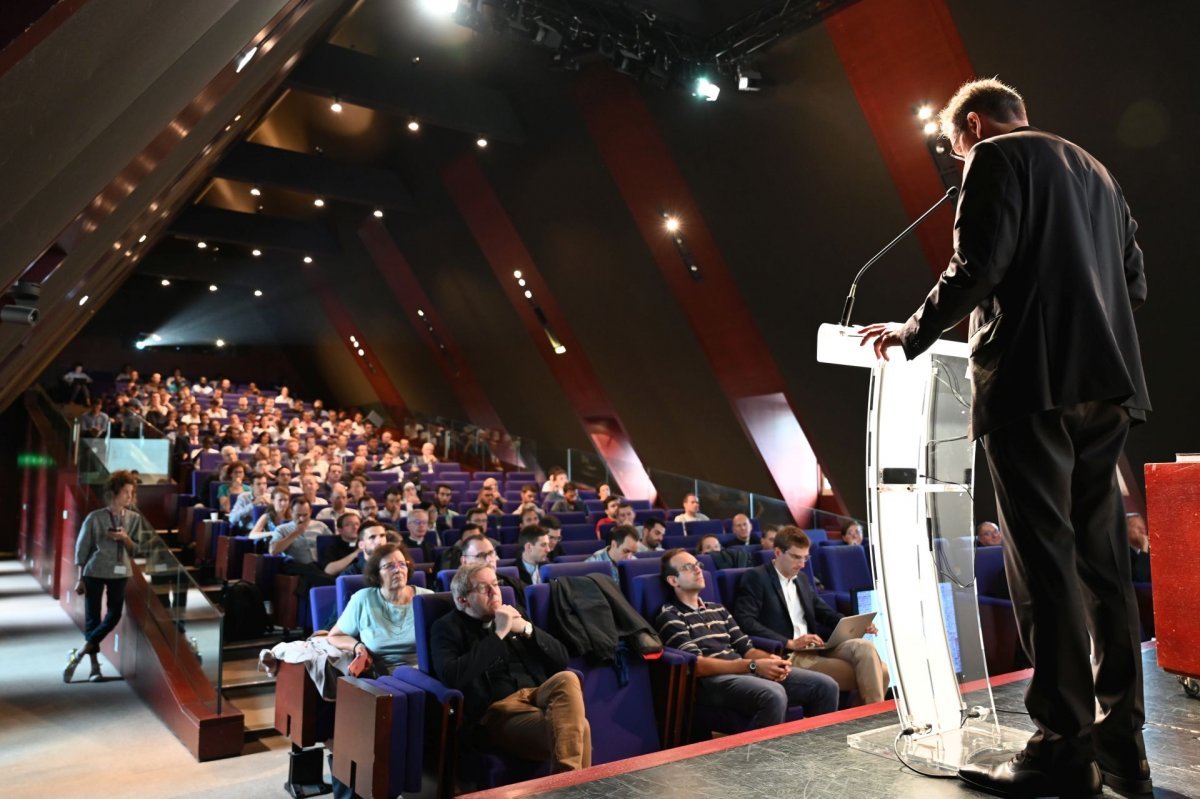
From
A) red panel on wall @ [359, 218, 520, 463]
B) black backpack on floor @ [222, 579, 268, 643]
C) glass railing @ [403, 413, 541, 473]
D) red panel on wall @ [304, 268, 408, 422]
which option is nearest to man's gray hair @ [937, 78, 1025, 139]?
black backpack on floor @ [222, 579, 268, 643]

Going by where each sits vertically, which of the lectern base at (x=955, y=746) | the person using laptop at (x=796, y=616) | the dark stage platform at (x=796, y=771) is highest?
the lectern base at (x=955, y=746)

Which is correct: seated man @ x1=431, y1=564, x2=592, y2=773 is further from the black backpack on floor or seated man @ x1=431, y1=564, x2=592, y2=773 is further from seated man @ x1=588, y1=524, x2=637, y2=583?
the black backpack on floor

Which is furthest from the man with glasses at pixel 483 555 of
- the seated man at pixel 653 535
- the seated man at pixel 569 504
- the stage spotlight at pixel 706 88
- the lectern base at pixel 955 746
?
the stage spotlight at pixel 706 88

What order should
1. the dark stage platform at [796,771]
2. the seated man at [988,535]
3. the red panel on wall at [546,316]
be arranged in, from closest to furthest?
the dark stage platform at [796,771] < the seated man at [988,535] < the red panel on wall at [546,316]

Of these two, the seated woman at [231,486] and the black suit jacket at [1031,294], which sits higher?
the black suit jacket at [1031,294]

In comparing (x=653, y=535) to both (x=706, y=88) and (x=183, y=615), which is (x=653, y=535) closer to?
(x=183, y=615)

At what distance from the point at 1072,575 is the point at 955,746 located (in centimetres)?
46

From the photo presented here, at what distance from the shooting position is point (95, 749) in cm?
455

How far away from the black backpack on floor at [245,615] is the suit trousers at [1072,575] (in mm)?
5645

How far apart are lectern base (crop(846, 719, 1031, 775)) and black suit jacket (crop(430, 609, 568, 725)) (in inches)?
75.5

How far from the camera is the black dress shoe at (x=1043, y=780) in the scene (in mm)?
1520

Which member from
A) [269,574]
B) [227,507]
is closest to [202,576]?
[227,507]

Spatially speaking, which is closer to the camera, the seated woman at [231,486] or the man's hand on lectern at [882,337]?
the man's hand on lectern at [882,337]

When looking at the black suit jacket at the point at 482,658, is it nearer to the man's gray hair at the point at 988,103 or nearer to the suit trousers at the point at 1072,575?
the suit trousers at the point at 1072,575
